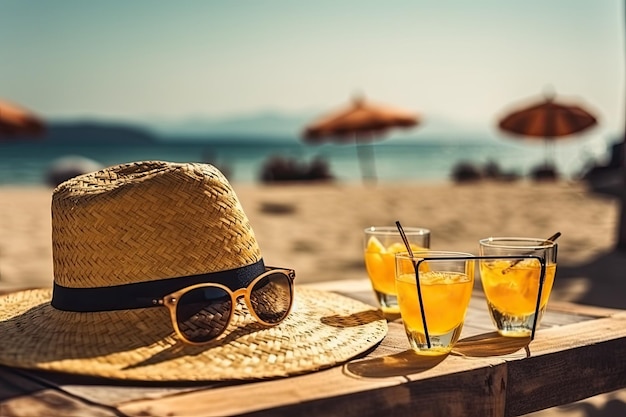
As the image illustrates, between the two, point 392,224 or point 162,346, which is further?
point 392,224

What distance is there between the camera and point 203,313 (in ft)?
5.08

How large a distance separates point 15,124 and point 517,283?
44.9 ft

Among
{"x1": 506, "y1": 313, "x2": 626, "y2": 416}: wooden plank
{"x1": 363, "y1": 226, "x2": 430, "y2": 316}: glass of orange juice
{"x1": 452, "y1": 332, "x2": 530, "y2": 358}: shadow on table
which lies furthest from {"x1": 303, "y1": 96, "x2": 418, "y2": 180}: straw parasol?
{"x1": 452, "y1": 332, "x2": 530, "y2": 358}: shadow on table

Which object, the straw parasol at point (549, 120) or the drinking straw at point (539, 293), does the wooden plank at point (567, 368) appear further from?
the straw parasol at point (549, 120)

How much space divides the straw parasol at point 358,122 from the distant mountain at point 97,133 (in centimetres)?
5053

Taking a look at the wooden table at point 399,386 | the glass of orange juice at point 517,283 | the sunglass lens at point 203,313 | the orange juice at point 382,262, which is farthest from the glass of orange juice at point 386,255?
the sunglass lens at point 203,313

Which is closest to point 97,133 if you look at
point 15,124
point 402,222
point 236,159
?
point 236,159

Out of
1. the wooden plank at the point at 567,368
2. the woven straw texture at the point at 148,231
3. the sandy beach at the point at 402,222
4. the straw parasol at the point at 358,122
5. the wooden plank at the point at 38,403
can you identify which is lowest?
the sandy beach at the point at 402,222

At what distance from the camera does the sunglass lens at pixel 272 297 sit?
1.63 metres

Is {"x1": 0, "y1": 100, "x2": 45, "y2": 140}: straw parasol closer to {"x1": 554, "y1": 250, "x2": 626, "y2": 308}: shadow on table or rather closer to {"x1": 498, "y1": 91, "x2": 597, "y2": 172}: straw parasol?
{"x1": 498, "y1": 91, "x2": 597, "y2": 172}: straw parasol

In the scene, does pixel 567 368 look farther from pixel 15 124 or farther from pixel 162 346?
pixel 15 124

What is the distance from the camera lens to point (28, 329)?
1660mm

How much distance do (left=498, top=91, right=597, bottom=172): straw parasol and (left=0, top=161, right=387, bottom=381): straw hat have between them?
52.8 feet

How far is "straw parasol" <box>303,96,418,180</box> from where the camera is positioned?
1759 cm
